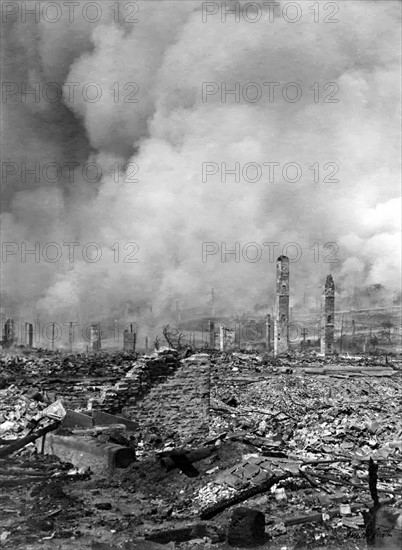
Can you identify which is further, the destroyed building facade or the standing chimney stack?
the standing chimney stack

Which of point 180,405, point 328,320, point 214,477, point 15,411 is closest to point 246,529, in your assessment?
point 214,477

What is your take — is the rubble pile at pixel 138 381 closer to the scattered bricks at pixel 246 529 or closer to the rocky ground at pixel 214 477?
the rocky ground at pixel 214 477

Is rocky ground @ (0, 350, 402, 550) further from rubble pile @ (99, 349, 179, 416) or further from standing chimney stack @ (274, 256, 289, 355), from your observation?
standing chimney stack @ (274, 256, 289, 355)

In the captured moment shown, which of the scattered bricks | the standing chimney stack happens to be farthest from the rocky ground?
the standing chimney stack

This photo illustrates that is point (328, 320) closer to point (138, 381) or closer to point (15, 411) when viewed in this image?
point (138, 381)

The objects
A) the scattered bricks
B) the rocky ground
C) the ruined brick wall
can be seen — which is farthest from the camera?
the ruined brick wall

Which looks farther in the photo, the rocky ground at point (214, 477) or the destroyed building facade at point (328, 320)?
the destroyed building facade at point (328, 320)

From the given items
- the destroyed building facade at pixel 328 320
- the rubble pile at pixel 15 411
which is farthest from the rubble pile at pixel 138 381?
the destroyed building facade at pixel 328 320

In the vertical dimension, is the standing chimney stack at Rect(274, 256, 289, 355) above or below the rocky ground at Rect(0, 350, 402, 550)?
above
